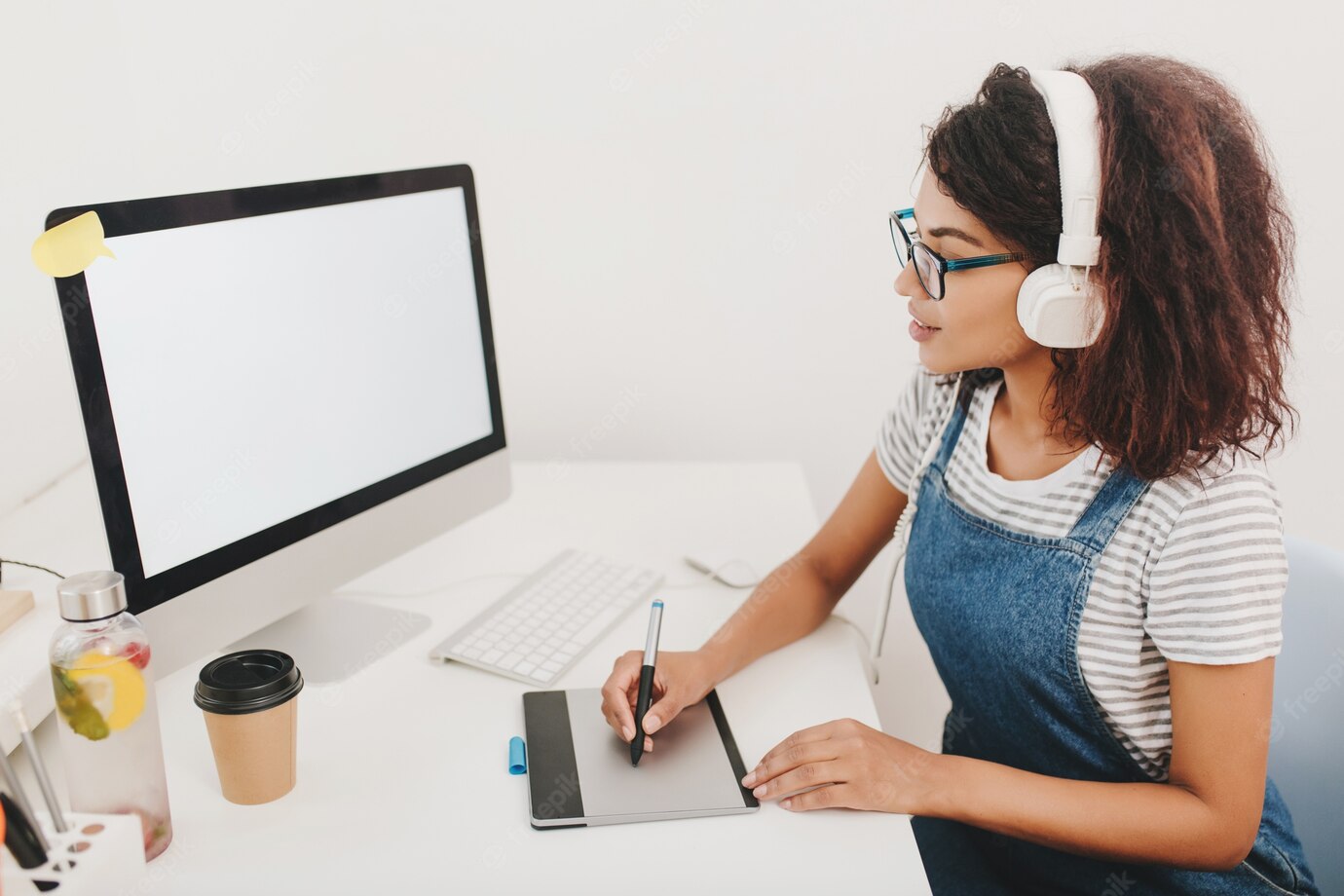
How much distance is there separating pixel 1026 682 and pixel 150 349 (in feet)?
2.76

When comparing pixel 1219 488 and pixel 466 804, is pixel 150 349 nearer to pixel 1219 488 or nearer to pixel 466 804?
pixel 466 804

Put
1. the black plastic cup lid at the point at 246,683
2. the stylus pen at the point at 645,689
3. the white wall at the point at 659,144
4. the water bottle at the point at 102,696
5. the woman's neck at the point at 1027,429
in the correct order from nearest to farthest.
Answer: the water bottle at the point at 102,696 < the black plastic cup lid at the point at 246,683 < the stylus pen at the point at 645,689 < the woman's neck at the point at 1027,429 < the white wall at the point at 659,144

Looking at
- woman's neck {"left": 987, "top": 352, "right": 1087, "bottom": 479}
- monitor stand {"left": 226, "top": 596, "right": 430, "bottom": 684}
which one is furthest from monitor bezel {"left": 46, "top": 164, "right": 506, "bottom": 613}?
woman's neck {"left": 987, "top": 352, "right": 1087, "bottom": 479}

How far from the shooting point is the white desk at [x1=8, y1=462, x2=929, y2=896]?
77cm

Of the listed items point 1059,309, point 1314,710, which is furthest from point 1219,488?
point 1314,710

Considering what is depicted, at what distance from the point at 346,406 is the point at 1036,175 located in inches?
27.0

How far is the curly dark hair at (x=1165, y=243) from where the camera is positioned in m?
0.88

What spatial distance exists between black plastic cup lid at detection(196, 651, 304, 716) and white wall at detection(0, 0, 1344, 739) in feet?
2.59

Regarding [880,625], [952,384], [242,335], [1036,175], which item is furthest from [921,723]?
[242,335]

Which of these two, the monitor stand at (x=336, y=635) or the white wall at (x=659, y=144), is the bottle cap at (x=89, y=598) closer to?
the monitor stand at (x=336, y=635)

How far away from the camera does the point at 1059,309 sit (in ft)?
3.01

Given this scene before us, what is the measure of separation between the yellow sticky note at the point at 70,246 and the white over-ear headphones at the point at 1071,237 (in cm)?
76

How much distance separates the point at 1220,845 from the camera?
882 mm

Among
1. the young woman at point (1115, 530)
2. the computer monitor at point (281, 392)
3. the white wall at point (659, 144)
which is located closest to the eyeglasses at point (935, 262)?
the young woman at point (1115, 530)
